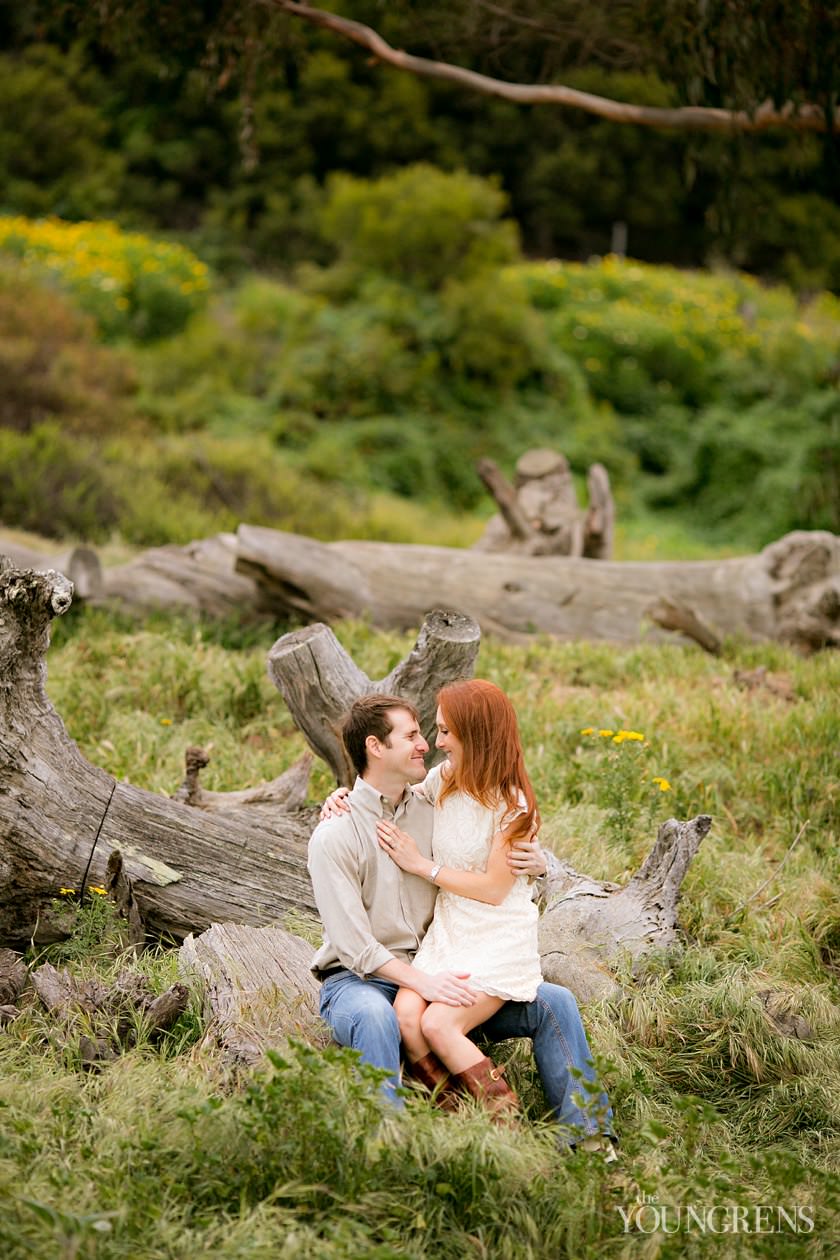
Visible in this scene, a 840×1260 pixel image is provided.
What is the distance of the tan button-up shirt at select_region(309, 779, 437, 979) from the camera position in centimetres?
335

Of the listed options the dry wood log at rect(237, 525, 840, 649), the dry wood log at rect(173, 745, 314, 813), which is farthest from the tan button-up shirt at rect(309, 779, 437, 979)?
the dry wood log at rect(237, 525, 840, 649)

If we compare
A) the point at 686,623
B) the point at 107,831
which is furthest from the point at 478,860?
the point at 686,623

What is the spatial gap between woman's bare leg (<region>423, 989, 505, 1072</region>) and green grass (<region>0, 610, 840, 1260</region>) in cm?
21

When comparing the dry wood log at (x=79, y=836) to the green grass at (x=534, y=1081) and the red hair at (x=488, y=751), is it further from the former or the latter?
the red hair at (x=488, y=751)

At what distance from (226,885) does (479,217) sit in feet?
46.8

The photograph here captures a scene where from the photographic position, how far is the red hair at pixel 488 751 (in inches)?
136

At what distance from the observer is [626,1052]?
390cm

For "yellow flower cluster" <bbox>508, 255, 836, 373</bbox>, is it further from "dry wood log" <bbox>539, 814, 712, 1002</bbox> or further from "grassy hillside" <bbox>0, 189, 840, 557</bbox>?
"dry wood log" <bbox>539, 814, 712, 1002</bbox>

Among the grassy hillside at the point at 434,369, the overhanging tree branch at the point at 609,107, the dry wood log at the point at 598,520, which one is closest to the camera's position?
the overhanging tree branch at the point at 609,107

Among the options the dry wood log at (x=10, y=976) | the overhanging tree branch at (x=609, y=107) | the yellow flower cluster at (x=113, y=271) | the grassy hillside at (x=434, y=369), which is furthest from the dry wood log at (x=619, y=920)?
the yellow flower cluster at (x=113, y=271)

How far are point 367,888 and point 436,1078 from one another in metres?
0.53

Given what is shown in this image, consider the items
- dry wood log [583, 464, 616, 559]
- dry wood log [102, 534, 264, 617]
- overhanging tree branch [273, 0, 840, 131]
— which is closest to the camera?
overhanging tree branch [273, 0, 840, 131]

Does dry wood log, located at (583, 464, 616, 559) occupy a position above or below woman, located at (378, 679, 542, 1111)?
below

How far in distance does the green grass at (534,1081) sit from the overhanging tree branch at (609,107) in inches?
136
